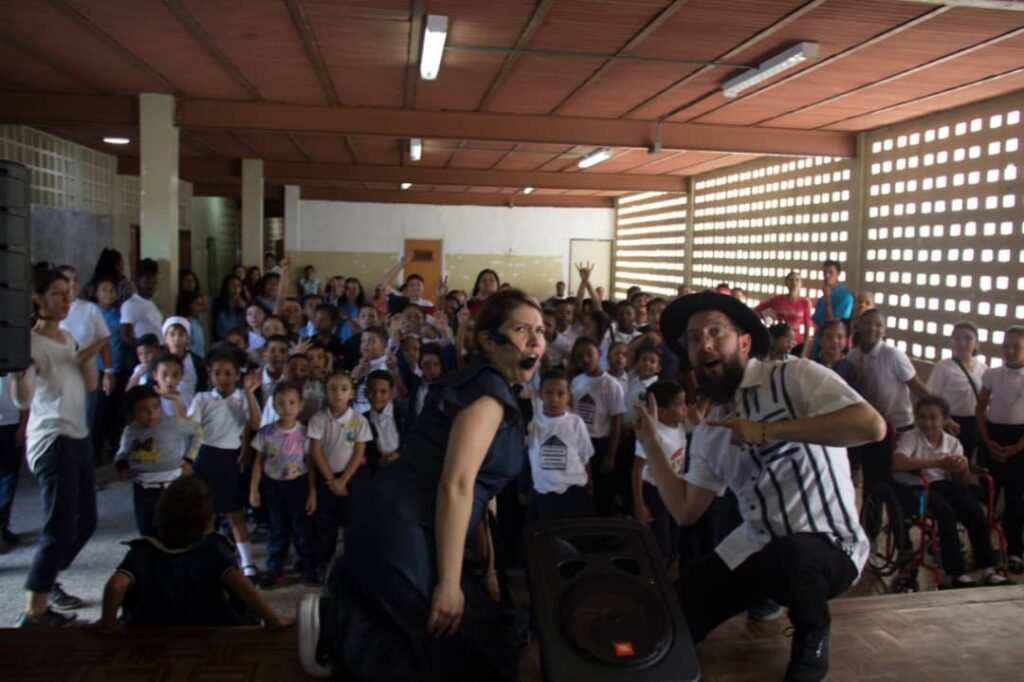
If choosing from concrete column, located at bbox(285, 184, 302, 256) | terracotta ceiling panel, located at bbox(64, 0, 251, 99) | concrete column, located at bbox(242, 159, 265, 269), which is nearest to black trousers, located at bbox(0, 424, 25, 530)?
terracotta ceiling panel, located at bbox(64, 0, 251, 99)

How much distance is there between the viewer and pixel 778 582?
2.52 metres

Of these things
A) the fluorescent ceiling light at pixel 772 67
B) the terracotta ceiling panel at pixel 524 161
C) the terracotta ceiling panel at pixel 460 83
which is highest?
the terracotta ceiling panel at pixel 524 161

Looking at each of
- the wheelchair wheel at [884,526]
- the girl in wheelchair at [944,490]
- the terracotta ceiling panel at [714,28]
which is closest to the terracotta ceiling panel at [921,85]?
the terracotta ceiling panel at [714,28]

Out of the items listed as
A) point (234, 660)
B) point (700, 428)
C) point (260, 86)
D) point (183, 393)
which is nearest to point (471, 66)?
point (260, 86)

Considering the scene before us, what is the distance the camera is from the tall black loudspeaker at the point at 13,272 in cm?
284

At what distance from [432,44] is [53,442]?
3.97 m

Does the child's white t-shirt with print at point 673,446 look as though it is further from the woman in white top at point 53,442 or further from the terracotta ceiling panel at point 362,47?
the terracotta ceiling panel at point 362,47

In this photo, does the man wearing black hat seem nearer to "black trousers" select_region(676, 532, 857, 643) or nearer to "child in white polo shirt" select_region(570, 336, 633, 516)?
"black trousers" select_region(676, 532, 857, 643)

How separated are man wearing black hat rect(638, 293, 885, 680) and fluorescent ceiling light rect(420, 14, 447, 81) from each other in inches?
149

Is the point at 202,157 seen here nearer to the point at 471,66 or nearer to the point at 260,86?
the point at 260,86

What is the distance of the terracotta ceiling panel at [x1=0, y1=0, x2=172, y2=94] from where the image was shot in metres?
5.91

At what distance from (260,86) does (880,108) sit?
671 centimetres

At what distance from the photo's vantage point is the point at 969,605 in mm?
3135

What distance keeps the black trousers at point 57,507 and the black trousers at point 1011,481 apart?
18.2ft
